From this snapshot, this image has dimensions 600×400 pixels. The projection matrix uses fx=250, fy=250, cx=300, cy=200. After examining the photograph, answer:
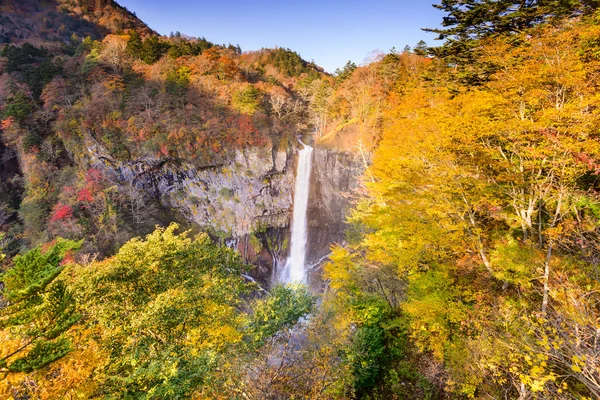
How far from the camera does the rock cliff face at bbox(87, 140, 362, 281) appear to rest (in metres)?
24.7

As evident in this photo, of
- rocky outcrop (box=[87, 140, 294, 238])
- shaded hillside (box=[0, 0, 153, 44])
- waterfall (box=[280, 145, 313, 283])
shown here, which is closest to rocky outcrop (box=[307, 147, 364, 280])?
waterfall (box=[280, 145, 313, 283])

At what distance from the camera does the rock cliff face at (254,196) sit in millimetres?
24688

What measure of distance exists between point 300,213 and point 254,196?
211 inches

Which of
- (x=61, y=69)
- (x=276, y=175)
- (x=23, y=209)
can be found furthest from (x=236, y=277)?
(x=61, y=69)

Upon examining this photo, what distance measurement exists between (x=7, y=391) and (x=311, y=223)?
2261cm

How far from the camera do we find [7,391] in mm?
4895

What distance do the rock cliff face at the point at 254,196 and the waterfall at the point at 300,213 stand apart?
631 millimetres

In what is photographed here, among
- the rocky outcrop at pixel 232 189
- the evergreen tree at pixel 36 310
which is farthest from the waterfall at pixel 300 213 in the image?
the evergreen tree at pixel 36 310

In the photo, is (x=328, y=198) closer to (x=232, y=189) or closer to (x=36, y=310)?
(x=232, y=189)

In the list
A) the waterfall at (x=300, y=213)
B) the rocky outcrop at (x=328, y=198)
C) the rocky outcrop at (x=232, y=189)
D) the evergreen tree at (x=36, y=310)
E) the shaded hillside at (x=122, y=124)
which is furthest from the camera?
the waterfall at (x=300, y=213)

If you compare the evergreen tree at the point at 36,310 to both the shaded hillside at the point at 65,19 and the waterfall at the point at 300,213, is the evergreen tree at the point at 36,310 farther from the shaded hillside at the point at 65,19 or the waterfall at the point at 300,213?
the shaded hillside at the point at 65,19

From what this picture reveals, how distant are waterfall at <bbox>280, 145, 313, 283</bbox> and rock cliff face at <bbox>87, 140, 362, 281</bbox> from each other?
63 centimetres

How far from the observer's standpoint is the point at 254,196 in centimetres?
2736

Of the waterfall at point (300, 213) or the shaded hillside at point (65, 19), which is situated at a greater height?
the shaded hillside at point (65, 19)
